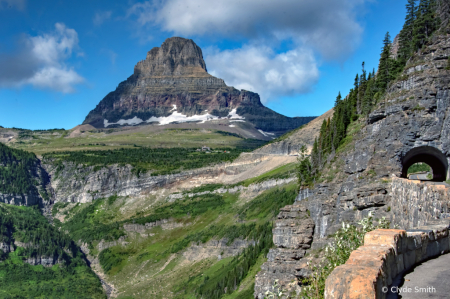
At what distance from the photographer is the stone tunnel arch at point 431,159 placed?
139 feet

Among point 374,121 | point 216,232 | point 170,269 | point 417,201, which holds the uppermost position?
point 374,121

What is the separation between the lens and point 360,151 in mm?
46344

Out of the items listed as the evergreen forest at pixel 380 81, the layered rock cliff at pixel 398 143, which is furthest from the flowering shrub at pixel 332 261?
the evergreen forest at pixel 380 81

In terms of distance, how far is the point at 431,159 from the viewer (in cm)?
4922

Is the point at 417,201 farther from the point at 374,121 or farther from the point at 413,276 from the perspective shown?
the point at 374,121

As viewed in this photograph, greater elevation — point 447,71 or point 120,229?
point 447,71

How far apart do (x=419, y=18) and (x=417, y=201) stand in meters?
38.0

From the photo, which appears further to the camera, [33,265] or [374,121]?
[33,265]

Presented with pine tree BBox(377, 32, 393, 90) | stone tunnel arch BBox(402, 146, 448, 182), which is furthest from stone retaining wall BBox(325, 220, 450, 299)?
pine tree BBox(377, 32, 393, 90)

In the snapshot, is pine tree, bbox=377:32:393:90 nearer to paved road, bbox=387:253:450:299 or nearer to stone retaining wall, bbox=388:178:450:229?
stone retaining wall, bbox=388:178:450:229

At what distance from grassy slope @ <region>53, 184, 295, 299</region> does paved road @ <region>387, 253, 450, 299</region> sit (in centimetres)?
7981

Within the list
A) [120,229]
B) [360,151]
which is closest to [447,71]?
[360,151]

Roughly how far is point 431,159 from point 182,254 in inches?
4369

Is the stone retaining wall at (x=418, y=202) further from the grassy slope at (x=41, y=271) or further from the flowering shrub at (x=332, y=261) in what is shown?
the grassy slope at (x=41, y=271)
